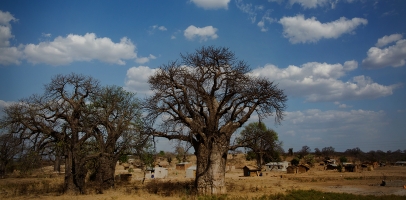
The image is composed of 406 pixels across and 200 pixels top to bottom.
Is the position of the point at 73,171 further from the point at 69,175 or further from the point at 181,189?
the point at 181,189

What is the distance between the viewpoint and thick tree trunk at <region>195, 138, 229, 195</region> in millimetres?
15531

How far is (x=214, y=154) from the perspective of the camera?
51.4 feet

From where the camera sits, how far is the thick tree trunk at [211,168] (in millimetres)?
15531

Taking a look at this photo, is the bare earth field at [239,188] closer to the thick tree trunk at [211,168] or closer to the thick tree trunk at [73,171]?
the thick tree trunk at [73,171]

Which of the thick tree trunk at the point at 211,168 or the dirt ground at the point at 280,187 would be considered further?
the dirt ground at the point at 280,187

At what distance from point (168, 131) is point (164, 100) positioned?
1668mm

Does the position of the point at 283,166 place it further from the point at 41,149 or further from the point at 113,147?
the point at 41,149

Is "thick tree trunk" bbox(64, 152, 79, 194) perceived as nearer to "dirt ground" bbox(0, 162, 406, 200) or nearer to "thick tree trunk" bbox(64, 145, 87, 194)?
"thick tree trunk" bbox(64, 145, 87, 194)

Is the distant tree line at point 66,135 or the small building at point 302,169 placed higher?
the distant tree line at point 66,135

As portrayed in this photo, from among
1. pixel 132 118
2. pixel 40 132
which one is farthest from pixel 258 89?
pixel 40 132

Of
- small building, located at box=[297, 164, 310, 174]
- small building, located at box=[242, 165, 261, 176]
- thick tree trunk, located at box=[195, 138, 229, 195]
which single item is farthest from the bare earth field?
small building, located at box=[297, 164, 310, 174]

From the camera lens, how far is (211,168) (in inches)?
614

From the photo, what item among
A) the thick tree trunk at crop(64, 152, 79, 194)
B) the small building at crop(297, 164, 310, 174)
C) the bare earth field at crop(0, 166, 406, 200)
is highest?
the thick tree trunk at crop(64, 152, 79, 194)

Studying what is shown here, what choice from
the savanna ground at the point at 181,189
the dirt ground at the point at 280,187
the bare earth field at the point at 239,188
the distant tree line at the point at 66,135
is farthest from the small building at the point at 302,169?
the distant tree line at the point at 66,135
